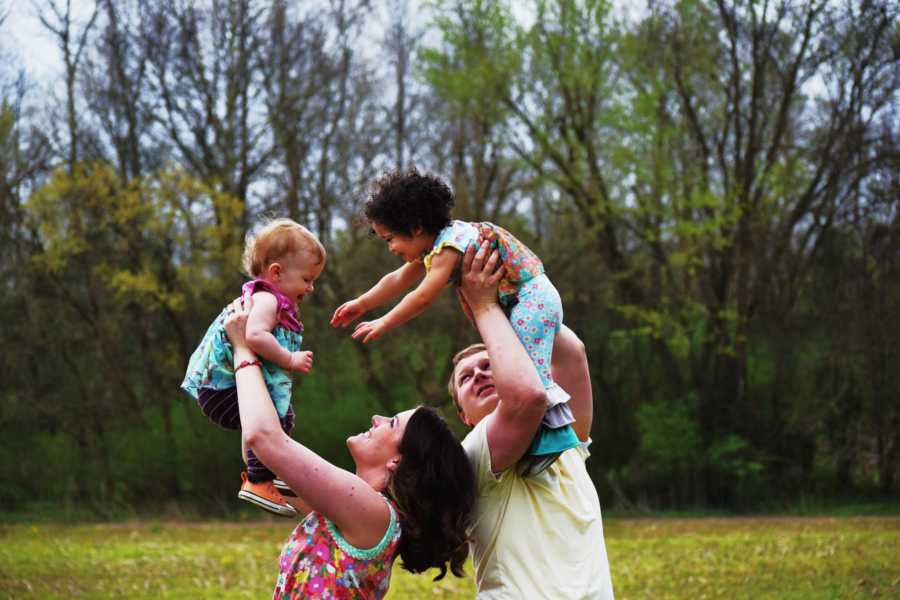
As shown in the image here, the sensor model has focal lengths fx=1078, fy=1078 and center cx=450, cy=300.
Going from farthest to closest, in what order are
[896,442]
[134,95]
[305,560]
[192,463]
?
[134,95]
[192,463]
[896,442]
[305,560]

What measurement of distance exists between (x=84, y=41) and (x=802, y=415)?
15928mm

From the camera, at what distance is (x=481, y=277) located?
11.5ft

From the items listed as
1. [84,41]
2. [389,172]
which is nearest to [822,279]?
[84,41]

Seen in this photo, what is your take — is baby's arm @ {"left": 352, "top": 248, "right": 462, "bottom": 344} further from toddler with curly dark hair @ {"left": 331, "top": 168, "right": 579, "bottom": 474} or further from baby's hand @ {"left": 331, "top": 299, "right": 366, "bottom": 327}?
baby's hand @ {"left": 331, "top": 299, "right": 366, "bottom": 327}

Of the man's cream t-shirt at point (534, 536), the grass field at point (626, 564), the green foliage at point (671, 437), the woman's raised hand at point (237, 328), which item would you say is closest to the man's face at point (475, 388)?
the man's cream t-shirt at point (534, 536)

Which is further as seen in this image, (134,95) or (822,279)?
(134,95)

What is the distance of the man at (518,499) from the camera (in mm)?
3215

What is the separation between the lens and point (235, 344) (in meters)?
3.43

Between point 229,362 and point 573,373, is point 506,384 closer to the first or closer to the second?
point 573,373

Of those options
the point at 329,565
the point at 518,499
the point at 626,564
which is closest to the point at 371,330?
the point at 518,499

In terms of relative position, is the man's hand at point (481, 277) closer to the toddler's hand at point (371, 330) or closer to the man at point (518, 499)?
the man at point (518, 499)

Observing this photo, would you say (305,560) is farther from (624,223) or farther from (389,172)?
(624,223)

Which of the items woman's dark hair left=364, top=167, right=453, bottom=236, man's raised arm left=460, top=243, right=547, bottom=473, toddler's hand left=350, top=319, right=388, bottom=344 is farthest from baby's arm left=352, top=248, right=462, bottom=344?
woman's dark hair left=364, top=167, right=453, bottom=236

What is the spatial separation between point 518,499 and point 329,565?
64 centimetres
